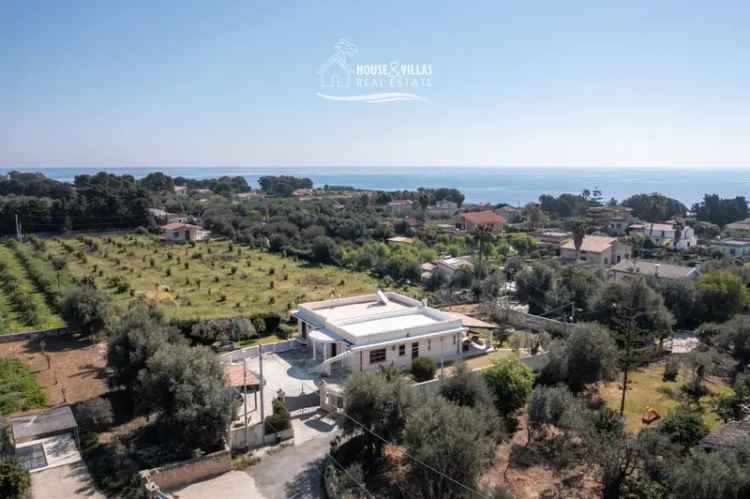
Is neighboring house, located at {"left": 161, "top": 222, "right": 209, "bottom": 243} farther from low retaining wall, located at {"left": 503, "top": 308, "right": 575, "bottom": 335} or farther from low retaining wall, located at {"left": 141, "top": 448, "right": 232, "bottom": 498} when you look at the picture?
low retaining wall, located at {"left": 141, "top": 448, "right": 232, "bottom": 498}

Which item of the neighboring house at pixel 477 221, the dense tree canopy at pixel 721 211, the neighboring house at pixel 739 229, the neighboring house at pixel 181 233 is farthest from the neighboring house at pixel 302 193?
the neighboring house at pixel 739 229

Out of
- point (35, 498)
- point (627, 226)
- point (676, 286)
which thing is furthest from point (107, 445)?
point (627, 226)

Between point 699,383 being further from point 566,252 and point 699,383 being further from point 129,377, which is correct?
point 566,252

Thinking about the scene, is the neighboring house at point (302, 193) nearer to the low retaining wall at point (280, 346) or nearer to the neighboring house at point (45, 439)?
the low retaining wall at point (280, 346)

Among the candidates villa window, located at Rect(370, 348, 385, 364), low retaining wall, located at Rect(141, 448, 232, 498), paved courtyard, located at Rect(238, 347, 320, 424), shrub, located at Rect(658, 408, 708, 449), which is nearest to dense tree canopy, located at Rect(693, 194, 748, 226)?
shrub, located at Rect(658, 408, 708, 449)

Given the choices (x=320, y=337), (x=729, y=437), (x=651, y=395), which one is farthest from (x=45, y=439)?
(x=651, y=395)
